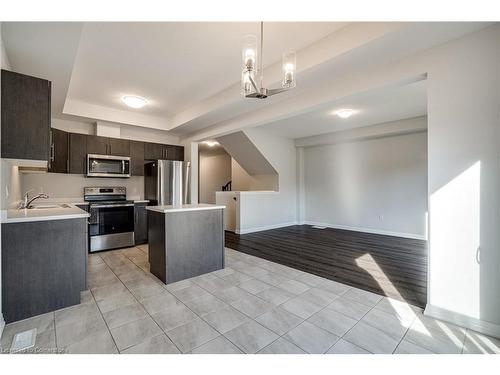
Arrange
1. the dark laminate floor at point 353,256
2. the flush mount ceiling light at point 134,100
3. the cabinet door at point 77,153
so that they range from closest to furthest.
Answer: the dark laminate floor at point 353,256
the flush mount ceiling light at point 134,100
the cabinet door at point 77,153

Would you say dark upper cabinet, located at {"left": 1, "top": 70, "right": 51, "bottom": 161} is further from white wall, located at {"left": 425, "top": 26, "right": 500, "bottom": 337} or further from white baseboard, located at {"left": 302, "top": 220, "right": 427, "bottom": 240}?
white baseboard, located at {"left": 302, "top": 220, "right": 427, "bottom": 240}

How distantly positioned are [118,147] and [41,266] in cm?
307

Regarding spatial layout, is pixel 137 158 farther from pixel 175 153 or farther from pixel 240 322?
pixel 240 322

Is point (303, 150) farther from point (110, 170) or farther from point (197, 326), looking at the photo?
point (197, 326)

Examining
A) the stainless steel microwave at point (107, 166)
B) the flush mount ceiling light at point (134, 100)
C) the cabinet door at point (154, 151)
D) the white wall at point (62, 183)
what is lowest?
the white wall at point (62, 183)

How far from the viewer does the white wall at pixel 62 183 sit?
4.14 m

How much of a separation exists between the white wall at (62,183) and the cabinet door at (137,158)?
391 millimetres

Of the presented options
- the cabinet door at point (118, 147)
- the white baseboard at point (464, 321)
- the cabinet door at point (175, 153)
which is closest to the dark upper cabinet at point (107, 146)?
the cabinet door at point (118, 147)

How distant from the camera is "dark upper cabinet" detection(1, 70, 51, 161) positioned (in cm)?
205

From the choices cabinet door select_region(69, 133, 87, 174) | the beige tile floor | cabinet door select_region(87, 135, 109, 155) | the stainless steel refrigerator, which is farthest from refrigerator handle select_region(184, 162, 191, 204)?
the beige tile floor

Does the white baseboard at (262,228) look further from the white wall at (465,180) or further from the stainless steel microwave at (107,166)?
the white wall at (465,180)

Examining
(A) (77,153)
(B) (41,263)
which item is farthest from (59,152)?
(B) (41,263)

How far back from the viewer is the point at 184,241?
9.86ft
